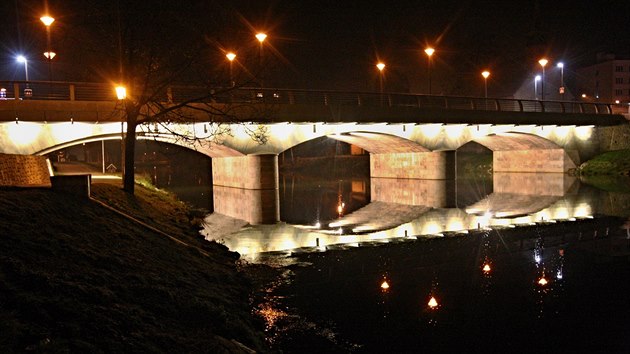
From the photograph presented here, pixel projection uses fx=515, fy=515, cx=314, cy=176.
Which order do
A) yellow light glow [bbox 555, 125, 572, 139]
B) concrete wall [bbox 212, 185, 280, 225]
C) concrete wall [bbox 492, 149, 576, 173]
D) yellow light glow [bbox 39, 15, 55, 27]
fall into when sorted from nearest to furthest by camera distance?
yellow light glow [bbox 39, 15, 55, 27], concrete wall [bbox 212, 185, 280, 225], yellow light glow [bbox 555, 125, 572, 139], concrete wall [bbox 492, 149, 576, 173]

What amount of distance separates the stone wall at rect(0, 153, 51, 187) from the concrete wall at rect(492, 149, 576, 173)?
1902 inches

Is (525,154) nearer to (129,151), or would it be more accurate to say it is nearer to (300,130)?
(300,130)

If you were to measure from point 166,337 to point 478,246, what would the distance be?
1266 cm

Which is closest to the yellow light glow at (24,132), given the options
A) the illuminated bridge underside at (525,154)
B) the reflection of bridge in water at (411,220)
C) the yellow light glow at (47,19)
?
the yellow light glow at (47,19)

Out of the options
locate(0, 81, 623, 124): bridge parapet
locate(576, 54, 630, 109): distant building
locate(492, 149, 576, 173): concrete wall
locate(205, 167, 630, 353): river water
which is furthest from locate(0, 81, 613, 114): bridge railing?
locate(576, 54, 630, 109): distant building

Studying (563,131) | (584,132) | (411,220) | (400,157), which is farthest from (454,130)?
(411,220)

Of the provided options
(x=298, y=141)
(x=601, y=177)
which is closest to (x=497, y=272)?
(x=298, y=141)

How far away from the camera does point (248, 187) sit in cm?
3678

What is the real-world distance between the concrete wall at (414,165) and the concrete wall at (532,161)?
48.7 ft

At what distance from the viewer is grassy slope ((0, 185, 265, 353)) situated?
4.98m

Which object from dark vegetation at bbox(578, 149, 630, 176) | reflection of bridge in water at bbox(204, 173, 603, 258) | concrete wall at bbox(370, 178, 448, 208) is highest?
dark vegetation at bbox(578, 149, 630, 176)

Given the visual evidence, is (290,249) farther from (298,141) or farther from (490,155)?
(490,155)

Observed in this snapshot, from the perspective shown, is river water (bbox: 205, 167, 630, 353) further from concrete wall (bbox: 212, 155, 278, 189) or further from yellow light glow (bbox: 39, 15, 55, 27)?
yellow light glow (bbox: 39, 15, 55, 27)

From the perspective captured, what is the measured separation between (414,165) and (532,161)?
649 inches
